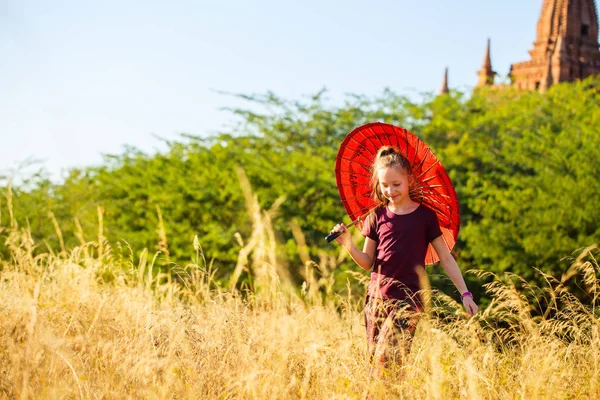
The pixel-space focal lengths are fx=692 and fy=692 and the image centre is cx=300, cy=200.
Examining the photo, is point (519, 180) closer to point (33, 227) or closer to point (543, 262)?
point (543, 262)

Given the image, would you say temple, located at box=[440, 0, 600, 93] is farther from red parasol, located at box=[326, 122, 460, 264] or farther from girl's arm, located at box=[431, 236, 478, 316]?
girl's arm, located at box=[431, 236, 478, 316]

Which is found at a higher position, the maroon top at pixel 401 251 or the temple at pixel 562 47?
the temple at pixel 562 47

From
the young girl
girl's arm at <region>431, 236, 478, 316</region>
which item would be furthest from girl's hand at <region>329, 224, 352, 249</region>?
girl's arm at <region>431, 236, 478, 316</region>

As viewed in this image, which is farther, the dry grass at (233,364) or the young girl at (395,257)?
the young girl at (395,257)

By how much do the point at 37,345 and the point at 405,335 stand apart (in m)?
1.60

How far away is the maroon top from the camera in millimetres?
3379

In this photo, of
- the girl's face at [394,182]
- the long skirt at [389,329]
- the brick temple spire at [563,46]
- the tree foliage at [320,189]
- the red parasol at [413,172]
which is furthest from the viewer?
the brick temple spire at [563,46]

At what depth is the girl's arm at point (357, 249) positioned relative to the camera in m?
3.38

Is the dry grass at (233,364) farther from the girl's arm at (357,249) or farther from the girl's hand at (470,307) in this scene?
the girl's arm at (357,249)

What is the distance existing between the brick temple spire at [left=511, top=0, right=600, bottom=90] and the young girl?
4283 centimetres

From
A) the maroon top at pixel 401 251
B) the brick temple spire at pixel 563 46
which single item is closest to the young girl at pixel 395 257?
the maroon top at pixel 401 251

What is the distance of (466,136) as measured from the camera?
13.1 meters

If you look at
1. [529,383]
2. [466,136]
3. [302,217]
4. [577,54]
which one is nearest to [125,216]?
[302,217]

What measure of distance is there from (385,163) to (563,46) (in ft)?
147
